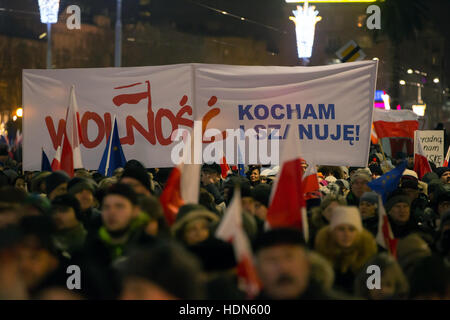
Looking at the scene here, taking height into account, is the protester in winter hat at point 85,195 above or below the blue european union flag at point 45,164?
below

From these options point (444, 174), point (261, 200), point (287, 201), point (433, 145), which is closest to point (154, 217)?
point (287, 201)

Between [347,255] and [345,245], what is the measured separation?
0.07 metres

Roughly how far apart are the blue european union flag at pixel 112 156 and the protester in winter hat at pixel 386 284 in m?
5.21

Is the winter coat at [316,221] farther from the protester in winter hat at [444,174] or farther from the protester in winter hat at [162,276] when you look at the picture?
the protester in winter hat at [444,174]

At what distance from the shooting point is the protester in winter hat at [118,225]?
4.86 meters

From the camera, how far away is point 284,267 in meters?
3.51

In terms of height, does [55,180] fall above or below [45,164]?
below

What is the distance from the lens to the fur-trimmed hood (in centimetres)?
520

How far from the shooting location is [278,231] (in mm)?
3721

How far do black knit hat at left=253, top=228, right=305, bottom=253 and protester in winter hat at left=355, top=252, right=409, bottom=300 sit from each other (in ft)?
2.76

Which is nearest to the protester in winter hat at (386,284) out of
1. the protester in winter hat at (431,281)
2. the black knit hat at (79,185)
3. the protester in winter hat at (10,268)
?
the protester in winter hat at (431,281)

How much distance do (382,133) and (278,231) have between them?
39.0ft

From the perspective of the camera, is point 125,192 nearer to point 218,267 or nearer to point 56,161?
point 218,267
